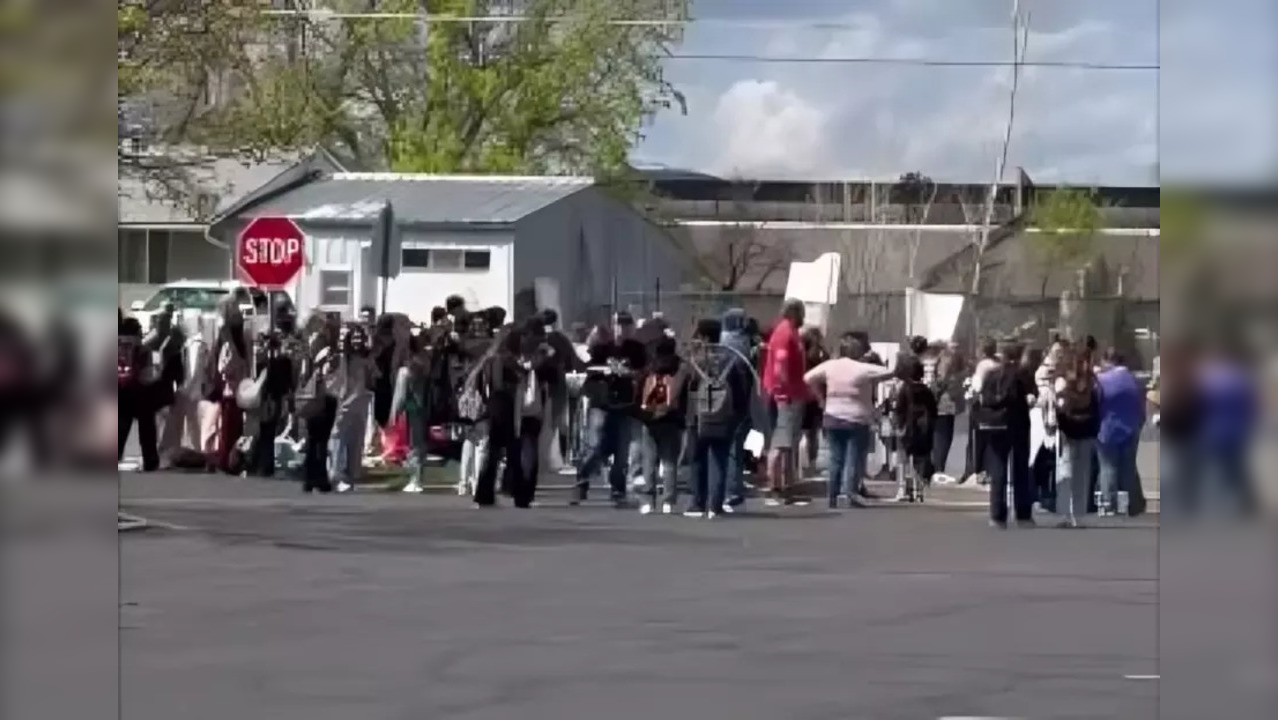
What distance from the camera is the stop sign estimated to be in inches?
235

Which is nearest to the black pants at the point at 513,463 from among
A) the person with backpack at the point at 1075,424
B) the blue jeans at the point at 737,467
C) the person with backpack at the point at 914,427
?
the blue jeans at the point at 737,467

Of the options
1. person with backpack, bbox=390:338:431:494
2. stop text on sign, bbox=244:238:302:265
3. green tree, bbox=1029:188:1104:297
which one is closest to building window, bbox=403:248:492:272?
person with backpack, bbox=390:338:431:494

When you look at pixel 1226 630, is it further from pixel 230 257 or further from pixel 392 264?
pixel 230 257

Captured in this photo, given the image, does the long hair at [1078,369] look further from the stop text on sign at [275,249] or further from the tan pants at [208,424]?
the tan pants at [208,424]

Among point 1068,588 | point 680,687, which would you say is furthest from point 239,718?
point 1068,588

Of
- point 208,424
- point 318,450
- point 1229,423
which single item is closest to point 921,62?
point 1229,423

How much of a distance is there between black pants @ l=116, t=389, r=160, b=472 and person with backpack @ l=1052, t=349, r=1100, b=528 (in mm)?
2580

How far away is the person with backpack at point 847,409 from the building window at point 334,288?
1334 millimetres

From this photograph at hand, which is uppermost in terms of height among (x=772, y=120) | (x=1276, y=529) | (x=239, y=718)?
(x=772, y=120)

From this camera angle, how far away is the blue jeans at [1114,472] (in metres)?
5.83

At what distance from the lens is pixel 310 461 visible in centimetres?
608

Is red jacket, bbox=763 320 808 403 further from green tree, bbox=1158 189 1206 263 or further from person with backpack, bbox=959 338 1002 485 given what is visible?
green tree, bbox=1158 189 1206 263

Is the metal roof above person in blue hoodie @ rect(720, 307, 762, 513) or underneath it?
above

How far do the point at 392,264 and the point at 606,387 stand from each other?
0.70m
